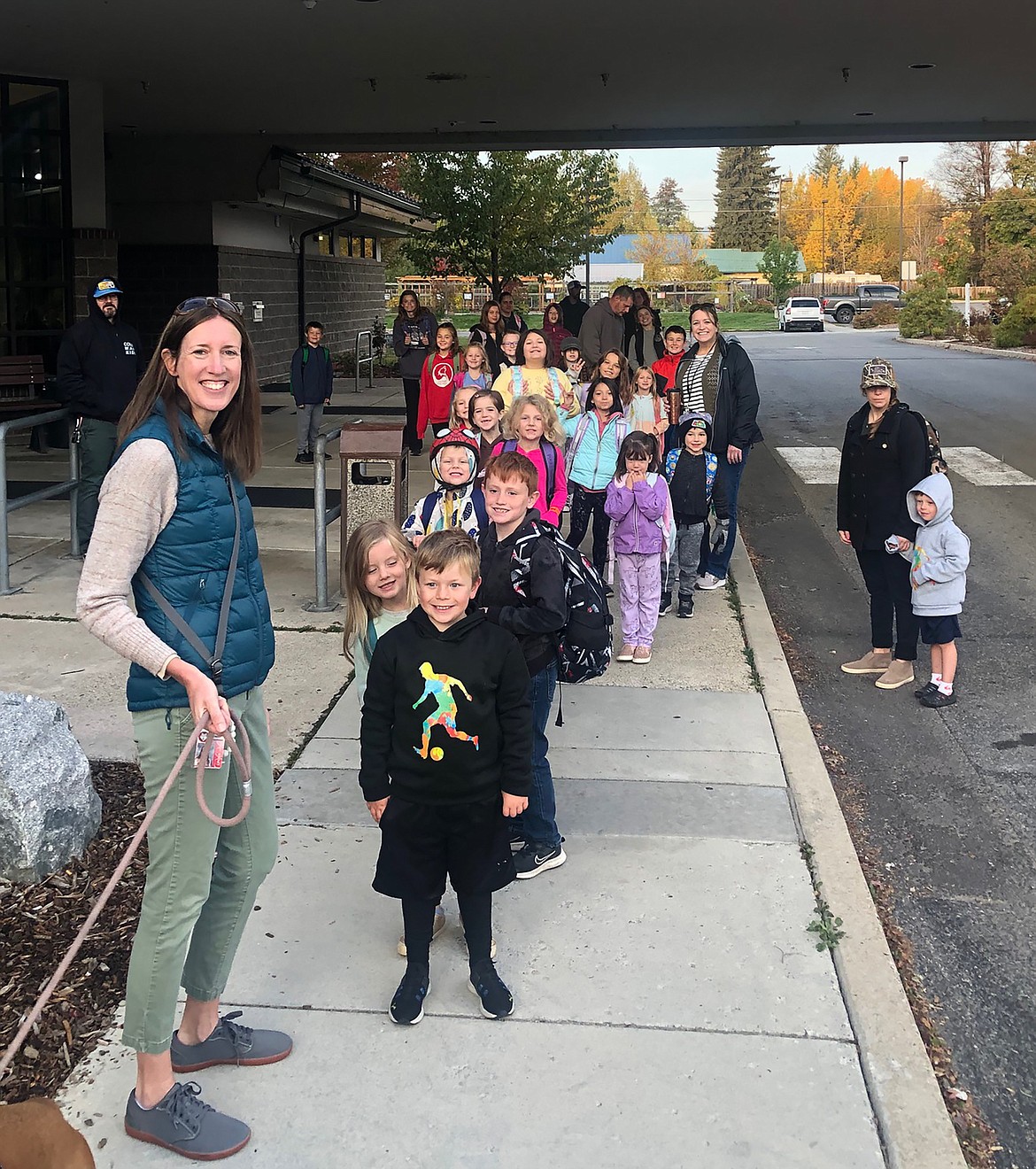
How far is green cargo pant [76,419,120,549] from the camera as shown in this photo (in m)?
8.99

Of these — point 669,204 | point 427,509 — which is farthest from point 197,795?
point 669,204

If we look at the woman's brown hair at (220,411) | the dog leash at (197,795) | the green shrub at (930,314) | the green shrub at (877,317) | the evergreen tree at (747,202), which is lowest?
the dog leash at (197,795)

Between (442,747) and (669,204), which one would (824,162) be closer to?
(669,204)

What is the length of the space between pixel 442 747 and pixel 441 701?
13cm

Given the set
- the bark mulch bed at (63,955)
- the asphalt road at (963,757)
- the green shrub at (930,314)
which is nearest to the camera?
the bark mulch bed at (63,955)

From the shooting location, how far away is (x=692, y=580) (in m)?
8.41

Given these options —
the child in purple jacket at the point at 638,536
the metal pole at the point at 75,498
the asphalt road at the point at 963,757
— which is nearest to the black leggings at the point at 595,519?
the child in purple jacket at the point at 638,536

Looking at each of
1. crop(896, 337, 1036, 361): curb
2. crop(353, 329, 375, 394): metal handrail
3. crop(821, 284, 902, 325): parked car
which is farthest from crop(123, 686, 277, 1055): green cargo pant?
crop(821, 284, 902, 325): parked car

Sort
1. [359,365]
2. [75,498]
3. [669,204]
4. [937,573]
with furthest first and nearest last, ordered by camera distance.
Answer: [669,204], [359,365], [75,498], [937,573]

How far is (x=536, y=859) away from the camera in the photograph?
15.3 feet

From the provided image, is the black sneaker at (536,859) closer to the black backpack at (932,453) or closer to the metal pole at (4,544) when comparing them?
the black backpack at (932,453)

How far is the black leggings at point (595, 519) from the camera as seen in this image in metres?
8.57

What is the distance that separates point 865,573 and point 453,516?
3061mm

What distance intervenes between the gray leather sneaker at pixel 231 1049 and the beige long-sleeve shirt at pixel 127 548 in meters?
1.20
